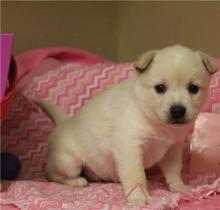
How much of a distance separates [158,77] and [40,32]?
1422 millimetres

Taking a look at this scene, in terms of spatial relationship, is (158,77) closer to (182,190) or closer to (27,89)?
(182,190)

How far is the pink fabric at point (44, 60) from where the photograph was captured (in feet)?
7.41

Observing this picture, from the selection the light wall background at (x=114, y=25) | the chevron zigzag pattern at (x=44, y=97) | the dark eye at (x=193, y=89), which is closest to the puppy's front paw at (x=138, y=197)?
the dark eye at (x=193, y=89)

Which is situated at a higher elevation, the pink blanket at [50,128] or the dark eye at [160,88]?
the dark eye at [160,88]

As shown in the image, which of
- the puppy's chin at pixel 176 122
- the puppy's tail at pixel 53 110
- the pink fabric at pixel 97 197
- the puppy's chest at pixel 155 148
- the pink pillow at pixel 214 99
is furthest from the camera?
the puppy's tail at pixel 53 110

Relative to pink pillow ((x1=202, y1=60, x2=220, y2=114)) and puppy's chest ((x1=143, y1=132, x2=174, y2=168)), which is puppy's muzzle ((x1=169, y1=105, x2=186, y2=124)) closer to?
puppy's chest ((x1=143, y1=132, x2=174, y2=168))

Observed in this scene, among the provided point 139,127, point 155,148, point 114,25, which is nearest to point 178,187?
point 155,148

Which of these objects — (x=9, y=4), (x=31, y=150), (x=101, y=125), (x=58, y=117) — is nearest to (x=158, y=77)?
(x=101, y=125)

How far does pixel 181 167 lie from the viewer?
1645mm

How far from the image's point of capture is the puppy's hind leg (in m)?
1.65

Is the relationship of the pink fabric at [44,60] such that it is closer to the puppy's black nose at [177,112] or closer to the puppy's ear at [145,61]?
the puppy's ear at [145,61]

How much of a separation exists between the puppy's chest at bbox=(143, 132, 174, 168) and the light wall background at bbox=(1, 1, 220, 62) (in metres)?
0.73

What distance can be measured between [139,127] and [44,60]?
40.7 inches

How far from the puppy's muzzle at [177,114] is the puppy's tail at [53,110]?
0.69 m
